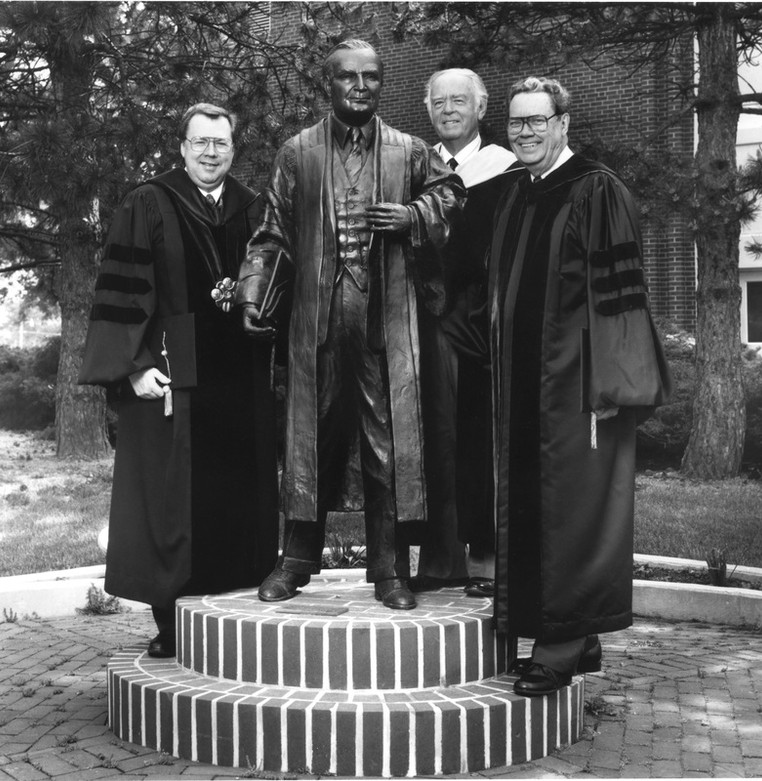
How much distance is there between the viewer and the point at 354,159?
4574mm

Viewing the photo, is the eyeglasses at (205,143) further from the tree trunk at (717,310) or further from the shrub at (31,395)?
the shrub at (31,395)

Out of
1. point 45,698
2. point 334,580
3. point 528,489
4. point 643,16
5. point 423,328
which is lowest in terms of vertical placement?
point 45,698

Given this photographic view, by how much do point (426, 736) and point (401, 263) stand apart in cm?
188

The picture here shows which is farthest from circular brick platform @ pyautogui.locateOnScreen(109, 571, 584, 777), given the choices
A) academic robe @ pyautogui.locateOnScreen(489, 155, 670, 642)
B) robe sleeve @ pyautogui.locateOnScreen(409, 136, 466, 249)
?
robe sleeve @ pyautogui.locateOnScreen(409, 136, 466, 249)

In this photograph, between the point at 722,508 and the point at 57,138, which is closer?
the point at 57,138

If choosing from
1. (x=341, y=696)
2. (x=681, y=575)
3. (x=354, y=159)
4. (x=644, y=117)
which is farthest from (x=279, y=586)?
(x=644, y=117)

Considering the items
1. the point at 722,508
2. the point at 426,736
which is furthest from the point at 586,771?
the point at 722,508

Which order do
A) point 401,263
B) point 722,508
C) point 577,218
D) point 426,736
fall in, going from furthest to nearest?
1. point 722,508
2. point 401,263
3. point 577,218
4. point 426,736

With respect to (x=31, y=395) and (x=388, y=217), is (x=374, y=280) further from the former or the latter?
(x=31, y=395)

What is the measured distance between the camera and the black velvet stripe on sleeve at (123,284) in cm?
488

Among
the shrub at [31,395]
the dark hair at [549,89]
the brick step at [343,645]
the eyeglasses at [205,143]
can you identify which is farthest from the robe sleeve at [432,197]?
the shrub at [31,395]

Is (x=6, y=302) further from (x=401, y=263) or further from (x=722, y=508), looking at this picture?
(x=401, y=263)

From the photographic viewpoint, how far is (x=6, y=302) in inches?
796

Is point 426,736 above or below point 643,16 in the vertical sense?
below
